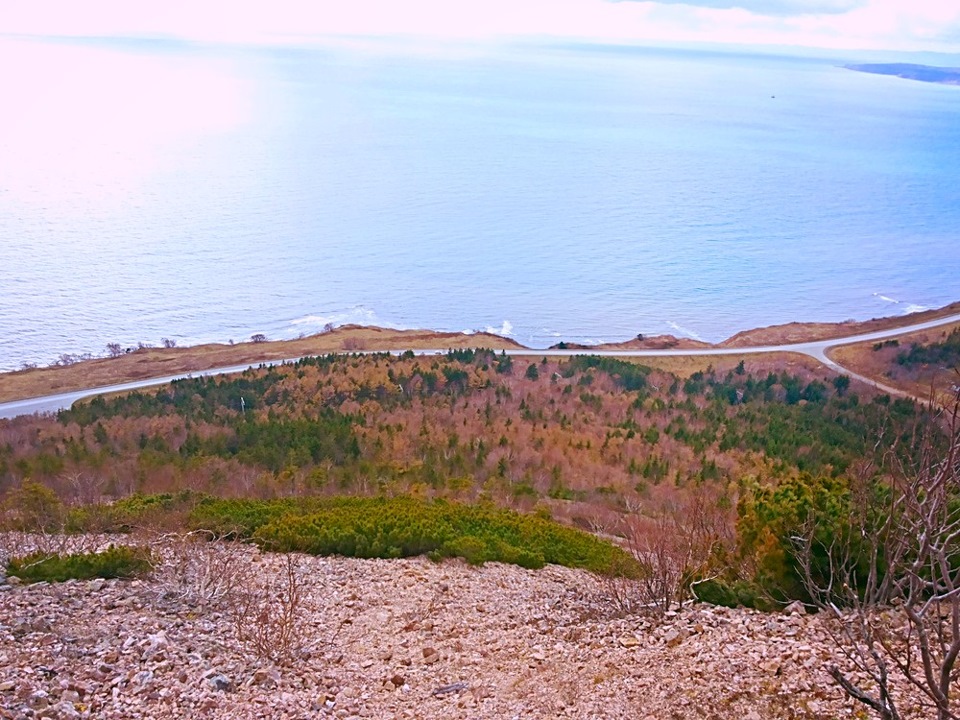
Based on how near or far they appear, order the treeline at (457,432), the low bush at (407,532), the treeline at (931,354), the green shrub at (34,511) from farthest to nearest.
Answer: the treeline at (931,354)
the treeline at (457,432)
the green shrub at (34,511)
the low bush at (407,532)

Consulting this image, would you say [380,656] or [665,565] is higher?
[665,565]

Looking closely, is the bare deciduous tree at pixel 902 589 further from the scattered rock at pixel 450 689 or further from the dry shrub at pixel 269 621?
the dry shrub at pixel 269 621

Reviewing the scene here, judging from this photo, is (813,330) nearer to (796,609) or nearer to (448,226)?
(448,226)

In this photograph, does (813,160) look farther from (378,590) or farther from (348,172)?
(378,590)

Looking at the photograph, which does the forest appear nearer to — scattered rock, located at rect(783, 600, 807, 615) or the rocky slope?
scattered rock, located at rect(783, 600, 807, 615)

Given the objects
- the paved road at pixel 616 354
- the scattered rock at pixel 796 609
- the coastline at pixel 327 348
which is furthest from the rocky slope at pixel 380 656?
the coastline at pixel 327 348

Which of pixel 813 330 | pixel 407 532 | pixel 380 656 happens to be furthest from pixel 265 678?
pixel 813 330

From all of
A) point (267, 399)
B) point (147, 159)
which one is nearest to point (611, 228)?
point (267, 399)
